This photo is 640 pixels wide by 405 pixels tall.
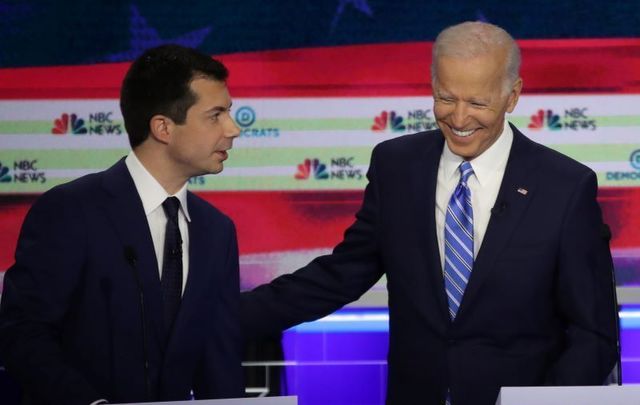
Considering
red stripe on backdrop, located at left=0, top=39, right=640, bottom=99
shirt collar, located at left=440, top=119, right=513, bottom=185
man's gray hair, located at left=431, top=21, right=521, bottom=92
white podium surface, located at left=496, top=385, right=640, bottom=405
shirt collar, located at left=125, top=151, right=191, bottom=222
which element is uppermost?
red stripe on backdrop, located at left=0, top=39, right=640, bottom=99

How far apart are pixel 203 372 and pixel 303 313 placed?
0.46m

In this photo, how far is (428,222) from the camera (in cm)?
314

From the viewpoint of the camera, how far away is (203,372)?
308 centimetres

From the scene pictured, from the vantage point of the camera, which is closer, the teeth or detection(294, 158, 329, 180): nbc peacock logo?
the teeth

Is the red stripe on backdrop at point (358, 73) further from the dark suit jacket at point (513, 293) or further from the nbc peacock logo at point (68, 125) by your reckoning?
the dark suit jacket at point (513, 293)

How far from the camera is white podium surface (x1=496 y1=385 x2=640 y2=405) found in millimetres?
2244

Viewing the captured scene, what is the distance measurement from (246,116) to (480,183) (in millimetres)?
1709

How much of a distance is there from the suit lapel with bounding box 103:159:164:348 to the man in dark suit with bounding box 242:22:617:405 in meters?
0.65

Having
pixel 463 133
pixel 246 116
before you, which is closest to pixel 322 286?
pixel 463 133

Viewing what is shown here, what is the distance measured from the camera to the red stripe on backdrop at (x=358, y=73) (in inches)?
184

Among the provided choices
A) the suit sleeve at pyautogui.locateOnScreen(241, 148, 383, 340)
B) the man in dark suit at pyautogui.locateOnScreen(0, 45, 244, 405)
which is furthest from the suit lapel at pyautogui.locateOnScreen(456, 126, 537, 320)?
the man in dark suit at pyautogui.locateOnScreen(0, 45, 244, 405)

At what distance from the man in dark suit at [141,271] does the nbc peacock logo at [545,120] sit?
1.85 meters

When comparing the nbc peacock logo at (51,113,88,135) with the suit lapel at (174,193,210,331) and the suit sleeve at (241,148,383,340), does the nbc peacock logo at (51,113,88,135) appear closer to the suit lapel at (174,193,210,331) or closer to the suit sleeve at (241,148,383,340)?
the suit sleeve at (241,148,383,340)

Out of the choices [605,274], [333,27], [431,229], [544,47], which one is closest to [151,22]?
[333,27]
